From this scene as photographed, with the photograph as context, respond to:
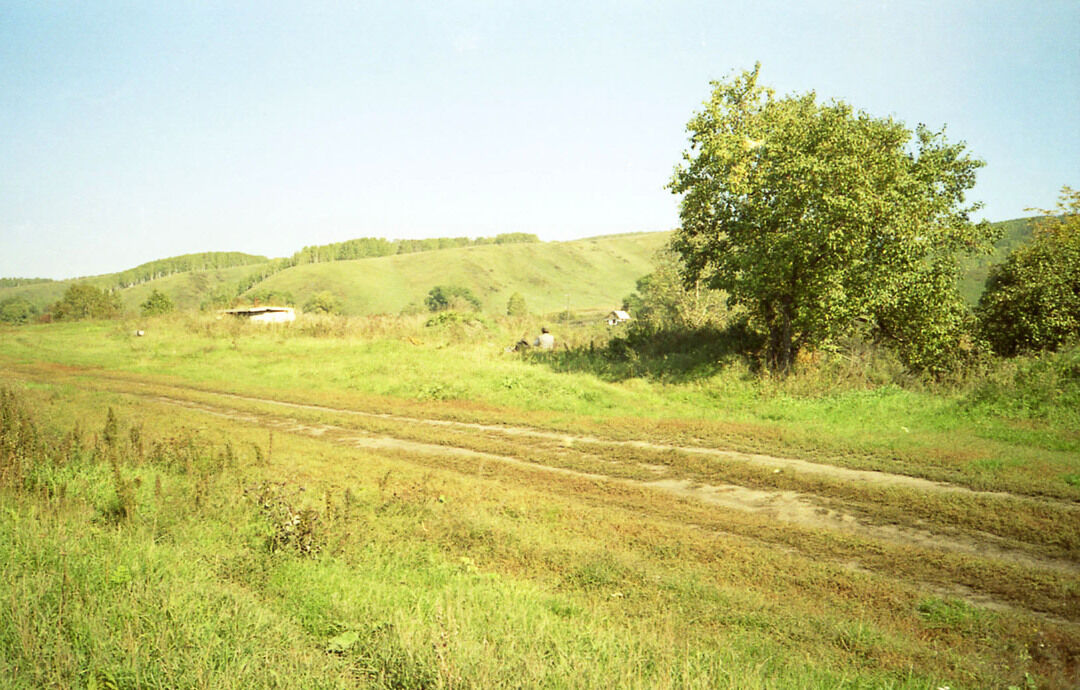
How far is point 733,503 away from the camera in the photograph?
8.23m

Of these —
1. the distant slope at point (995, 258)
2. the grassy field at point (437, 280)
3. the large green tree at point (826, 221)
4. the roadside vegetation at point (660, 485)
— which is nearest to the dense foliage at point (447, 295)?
the grassy field at point (437, 280)

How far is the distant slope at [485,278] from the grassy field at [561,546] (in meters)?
105

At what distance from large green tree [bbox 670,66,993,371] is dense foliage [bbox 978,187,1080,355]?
1432 mm

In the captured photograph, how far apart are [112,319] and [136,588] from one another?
163ft

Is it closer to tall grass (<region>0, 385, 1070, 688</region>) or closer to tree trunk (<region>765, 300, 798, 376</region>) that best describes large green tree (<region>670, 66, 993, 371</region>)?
tree trunk (<region>765, 300, 798, 376</region>)

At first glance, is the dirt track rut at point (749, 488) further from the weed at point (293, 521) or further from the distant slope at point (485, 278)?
the distant slope at point (485, 278)

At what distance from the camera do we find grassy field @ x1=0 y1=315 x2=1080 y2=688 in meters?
4.09

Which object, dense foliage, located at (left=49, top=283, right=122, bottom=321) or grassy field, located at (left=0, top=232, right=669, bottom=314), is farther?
grassy field, located at (left=0, top=232, right=669, bottom=314)

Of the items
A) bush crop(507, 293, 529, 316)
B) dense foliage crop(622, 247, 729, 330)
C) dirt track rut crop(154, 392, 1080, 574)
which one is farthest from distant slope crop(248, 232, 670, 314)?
dirt track rut crop(154, 392, 1080, 574)

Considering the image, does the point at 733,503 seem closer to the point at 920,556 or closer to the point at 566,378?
the point at 920,556

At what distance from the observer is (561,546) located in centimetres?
645

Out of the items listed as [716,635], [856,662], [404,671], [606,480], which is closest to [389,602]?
[404,671]

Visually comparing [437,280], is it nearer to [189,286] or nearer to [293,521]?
[189,286]

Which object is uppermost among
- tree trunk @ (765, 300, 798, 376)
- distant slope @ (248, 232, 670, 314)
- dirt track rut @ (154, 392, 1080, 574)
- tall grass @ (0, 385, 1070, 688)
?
distant slope @ (248, 232, 670, 314)
